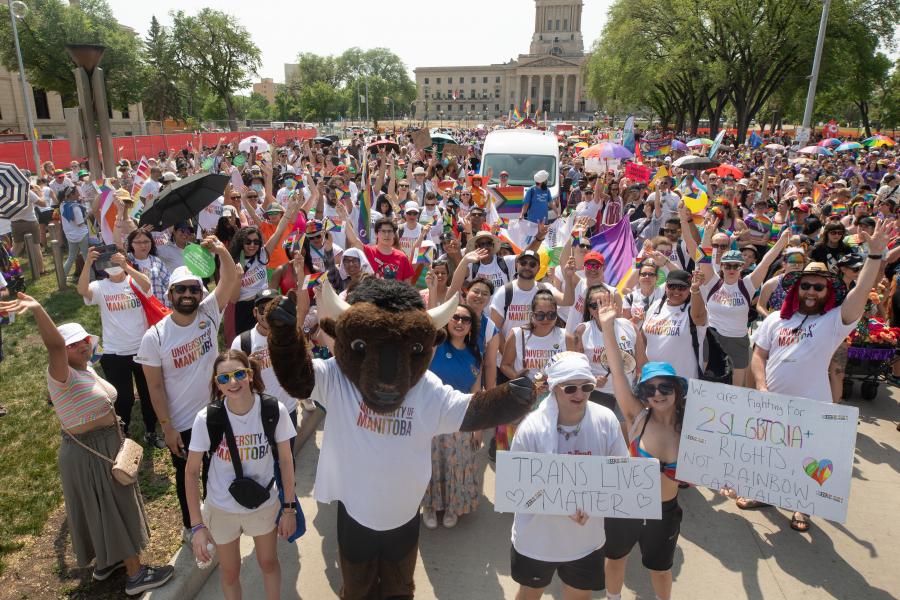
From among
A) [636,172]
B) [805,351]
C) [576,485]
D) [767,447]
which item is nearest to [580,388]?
[576,485]

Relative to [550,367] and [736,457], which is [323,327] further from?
[736,457]

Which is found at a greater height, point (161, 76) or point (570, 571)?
point (161, 76)

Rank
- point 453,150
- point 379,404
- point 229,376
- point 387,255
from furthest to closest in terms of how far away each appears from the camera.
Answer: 1. point 453,150
2. point 387,255
3. point 229,376
4. point 379,404

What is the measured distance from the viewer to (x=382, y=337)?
2.38 metres

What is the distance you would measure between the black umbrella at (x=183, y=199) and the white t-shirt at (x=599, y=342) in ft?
12.1

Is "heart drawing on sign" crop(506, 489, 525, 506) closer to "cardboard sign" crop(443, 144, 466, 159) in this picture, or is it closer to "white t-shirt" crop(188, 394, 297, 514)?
"white t-shirt" crop(188, 394, 297, 514)

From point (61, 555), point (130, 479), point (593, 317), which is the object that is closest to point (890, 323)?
point (593, 317)

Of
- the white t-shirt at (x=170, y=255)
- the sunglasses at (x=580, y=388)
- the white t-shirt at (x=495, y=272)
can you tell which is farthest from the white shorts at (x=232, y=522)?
the white t-shirt at (x=170, y=255)

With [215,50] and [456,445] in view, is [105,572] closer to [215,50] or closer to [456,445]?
[456,445]

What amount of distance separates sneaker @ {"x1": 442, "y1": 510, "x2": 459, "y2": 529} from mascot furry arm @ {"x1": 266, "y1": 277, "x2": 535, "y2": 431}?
6.19 feet

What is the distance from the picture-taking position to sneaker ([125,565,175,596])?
338 cm

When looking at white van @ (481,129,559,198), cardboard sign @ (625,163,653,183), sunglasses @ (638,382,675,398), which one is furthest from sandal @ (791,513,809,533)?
white van @ (481,129,559,198)

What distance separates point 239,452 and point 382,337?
3.98ft

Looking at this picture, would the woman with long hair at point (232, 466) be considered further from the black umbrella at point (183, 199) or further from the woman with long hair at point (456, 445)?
the black umbrella at point (183, 199)
